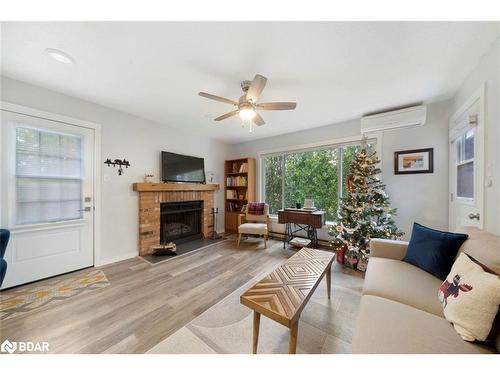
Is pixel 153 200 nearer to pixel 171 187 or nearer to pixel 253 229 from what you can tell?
pixel 171 187

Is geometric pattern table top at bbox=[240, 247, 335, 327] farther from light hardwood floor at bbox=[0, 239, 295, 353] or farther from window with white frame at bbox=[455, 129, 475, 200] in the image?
window with white frame at bbox=[455, 129, 475, 200]

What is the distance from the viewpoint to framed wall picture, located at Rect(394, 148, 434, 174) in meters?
2.70

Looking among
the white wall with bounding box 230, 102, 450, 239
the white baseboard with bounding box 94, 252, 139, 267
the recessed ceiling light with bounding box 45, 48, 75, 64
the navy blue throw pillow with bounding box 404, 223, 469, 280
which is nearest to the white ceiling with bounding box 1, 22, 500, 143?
the recessed ceiling light with bounding box 45, 48, 75, 64

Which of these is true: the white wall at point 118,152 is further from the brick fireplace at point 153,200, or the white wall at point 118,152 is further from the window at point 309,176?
the window at point 309,176

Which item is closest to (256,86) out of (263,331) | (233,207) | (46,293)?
(263,331)

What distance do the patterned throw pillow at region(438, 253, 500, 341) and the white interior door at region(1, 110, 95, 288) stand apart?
12.1 ft

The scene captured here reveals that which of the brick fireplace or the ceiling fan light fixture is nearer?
the ceiling fan light fixture

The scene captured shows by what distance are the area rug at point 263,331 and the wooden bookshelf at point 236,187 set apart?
275cm

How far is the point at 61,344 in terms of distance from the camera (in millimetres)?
1336

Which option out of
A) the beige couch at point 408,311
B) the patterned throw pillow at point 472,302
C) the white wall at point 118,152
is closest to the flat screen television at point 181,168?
the white wall at point 118,152

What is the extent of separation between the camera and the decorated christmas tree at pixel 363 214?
8.36 feet

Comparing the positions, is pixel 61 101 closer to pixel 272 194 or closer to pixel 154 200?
pixel 154 200
